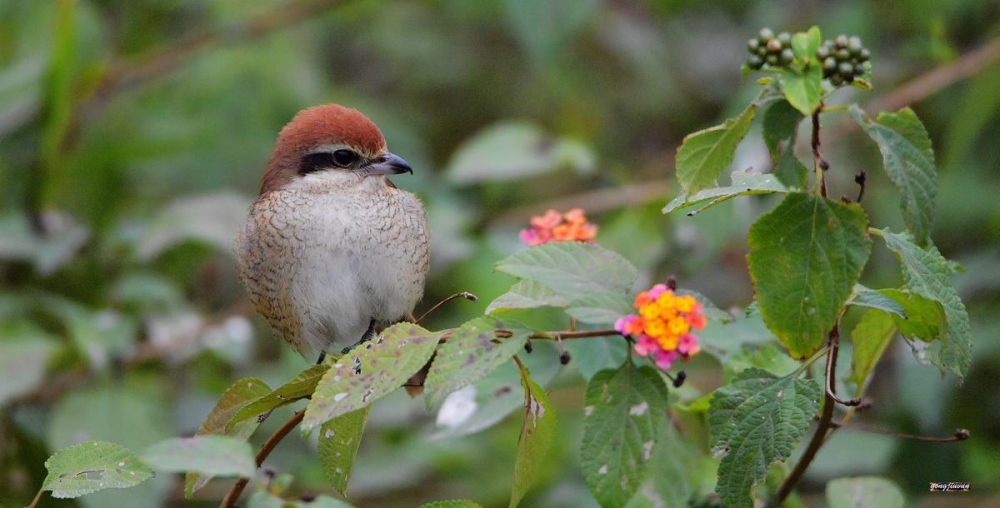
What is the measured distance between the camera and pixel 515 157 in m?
4.63

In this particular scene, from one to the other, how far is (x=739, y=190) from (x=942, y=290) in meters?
0.41

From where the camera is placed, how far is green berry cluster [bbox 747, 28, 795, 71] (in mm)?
1991

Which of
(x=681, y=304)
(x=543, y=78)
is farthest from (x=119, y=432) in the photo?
(x=543, y=78)

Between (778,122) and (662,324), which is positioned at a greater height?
(778,122)

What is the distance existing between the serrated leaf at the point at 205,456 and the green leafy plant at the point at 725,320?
148 millimetres

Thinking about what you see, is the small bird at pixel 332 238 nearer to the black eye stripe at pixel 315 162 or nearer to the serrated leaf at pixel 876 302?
the black eye stripe at pixel 315 162

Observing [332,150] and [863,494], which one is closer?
[863,494]

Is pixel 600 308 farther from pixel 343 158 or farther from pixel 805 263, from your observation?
pixel 343 158

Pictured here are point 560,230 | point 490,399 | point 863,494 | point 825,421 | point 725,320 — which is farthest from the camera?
point 490,399

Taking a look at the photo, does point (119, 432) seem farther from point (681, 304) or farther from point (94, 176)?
point (681, 304)

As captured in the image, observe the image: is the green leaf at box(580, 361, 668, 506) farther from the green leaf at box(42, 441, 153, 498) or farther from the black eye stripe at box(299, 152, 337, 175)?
the black eye stripe at box(299, 152, 337, 175)

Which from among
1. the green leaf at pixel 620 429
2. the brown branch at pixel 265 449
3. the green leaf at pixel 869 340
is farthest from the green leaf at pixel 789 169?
the brown branch at pixel 265 449

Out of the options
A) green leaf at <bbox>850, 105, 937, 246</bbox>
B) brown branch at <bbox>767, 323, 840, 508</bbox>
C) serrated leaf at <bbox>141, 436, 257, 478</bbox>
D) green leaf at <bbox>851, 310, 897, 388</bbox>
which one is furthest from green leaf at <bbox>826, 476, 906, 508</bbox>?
serrated leaf at <bbox>141, 436, 257, 478</bbox>

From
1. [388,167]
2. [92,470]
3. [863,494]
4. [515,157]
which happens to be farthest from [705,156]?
[515,157]
